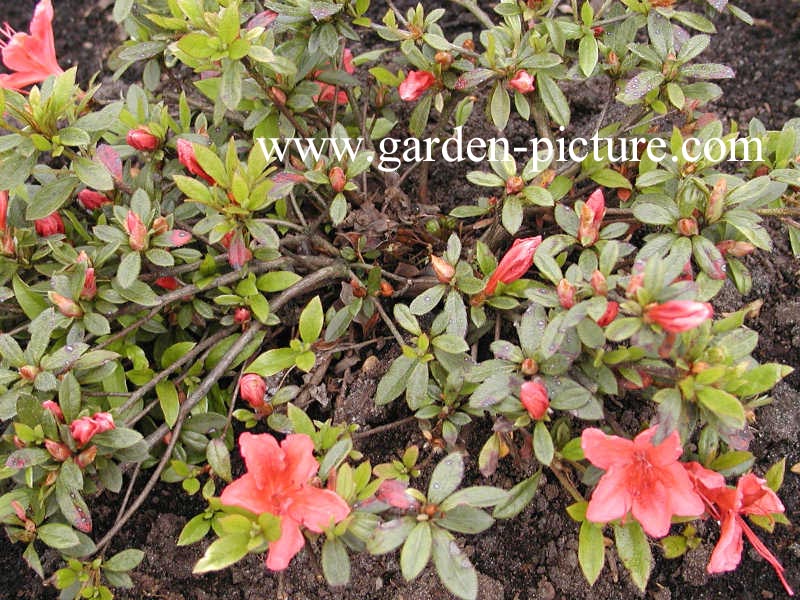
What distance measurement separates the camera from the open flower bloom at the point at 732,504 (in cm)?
169

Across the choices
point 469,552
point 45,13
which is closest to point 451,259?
point 469,552

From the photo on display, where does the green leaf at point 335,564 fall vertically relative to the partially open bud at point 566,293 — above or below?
below

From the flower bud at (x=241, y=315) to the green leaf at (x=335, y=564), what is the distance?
2.60ft

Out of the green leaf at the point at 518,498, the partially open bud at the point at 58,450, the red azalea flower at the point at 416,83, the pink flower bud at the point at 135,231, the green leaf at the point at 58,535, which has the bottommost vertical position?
the green leaf at the point at 518,498

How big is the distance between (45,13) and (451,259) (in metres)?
1.28

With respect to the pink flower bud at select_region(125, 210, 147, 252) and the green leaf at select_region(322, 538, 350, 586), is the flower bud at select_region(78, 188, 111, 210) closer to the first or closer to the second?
the pink flower bud at select_region(125, 210, 147, 252)

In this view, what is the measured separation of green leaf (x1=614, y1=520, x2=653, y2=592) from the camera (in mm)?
1812

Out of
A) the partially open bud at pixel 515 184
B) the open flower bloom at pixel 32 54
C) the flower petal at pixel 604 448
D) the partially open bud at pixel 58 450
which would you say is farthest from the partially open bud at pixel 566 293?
the open flower bloom at pixel 32 54

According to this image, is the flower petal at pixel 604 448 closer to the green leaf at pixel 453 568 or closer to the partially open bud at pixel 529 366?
the partially open bud at pixel 529 366

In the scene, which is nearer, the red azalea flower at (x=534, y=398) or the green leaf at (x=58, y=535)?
the red azalea flower at (x=534, y=398)

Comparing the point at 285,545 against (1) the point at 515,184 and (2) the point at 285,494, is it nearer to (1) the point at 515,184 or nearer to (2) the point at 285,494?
(2) the point at 285,494

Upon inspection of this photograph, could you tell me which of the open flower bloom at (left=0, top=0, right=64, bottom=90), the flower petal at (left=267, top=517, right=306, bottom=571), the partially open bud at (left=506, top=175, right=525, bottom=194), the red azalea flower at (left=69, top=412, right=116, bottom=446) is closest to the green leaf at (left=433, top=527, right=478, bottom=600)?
the flower petal at (left=267, top=517, right=306, bottom=571)

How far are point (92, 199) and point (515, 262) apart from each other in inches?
48.7

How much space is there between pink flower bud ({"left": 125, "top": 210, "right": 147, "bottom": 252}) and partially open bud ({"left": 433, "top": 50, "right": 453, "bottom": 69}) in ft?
3.06
